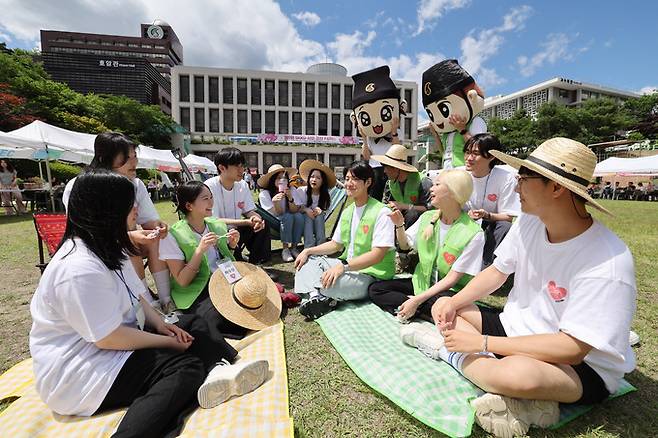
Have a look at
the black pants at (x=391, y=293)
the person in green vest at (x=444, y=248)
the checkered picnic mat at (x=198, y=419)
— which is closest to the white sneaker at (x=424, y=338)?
the person in green vest at (x=444, y=248)

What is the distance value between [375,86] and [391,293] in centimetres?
324

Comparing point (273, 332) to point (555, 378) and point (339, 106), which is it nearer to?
point (555, 378)

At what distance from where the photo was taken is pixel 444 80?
419 cm

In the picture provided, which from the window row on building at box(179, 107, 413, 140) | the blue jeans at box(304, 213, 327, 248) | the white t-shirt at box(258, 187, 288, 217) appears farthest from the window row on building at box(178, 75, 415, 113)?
the blue jeans at box(304, 213, 327, 248)

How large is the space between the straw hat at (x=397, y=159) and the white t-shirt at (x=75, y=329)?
10.9 ft

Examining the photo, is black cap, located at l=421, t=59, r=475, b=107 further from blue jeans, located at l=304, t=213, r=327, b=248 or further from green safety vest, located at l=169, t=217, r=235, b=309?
green safety vest, located at l=169, t=217, r=235, b=309

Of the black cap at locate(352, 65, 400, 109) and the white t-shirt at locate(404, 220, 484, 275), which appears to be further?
the black cap at locate(352, 65, 400, 109)

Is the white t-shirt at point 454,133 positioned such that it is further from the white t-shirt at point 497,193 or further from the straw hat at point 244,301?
the straw hat at point 244,301

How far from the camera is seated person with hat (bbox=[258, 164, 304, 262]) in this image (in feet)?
17.7

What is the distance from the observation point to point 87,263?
5.06 feet

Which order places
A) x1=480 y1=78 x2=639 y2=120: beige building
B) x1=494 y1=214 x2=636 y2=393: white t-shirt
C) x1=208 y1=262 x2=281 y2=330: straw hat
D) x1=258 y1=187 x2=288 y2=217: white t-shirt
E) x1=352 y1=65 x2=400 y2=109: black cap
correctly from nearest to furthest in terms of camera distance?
1. x1=494 y1=214 x2=636 y2=393: white t-shirt
2. x1=208 y1=262 x2=281 y2=330: straw hat
3. x1=352 y1=65 x2=400 y2=109: black cap
4. x1=258 y1=187 x2=288 y2=217: white t-shirt
5. x1=480 y1=78 x2=639 y2=120: beige building

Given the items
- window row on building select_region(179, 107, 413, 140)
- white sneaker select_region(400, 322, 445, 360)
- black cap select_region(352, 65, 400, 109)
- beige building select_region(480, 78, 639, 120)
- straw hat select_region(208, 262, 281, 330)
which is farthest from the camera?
beige building select_region(480, 78, 639, 120)

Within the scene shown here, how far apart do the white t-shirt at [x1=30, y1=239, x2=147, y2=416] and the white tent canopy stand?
2341 centimetres

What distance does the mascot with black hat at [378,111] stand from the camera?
16.4 feet
